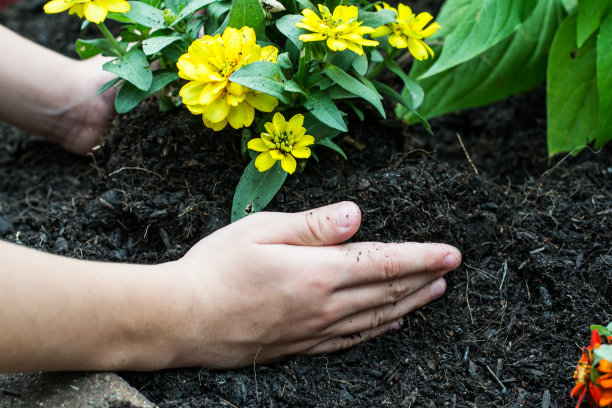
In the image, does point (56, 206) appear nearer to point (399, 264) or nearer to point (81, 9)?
point (81, 9)

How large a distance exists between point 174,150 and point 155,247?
205 mm

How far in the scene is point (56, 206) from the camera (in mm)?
1362

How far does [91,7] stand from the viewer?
1.06 m

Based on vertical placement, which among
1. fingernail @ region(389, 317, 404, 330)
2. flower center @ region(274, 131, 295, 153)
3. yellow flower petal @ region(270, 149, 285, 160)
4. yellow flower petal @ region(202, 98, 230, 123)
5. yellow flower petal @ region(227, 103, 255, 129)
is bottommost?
fingernail @ region(389, 317, 404, 330)

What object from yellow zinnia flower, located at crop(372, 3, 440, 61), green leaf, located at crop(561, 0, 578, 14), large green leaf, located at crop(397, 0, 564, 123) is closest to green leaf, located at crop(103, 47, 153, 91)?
yellow zinnia flower, located at crop(372, 3, 440, 61)

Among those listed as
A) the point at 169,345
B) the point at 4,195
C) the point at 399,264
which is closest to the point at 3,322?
the point at 169,345

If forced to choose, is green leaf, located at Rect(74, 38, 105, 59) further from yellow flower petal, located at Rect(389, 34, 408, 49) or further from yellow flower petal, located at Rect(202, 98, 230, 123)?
yellow flower petal, located at Rect(389, 34, 408, 49)

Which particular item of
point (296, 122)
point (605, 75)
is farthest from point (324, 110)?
point (605, 75)

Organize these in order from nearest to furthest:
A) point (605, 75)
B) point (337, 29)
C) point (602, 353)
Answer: point (602, 353) < point (337, 29) < point (605, 75)

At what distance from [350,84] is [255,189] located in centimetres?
27

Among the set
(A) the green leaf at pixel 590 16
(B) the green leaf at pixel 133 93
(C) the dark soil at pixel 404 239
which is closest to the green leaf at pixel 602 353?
(C) the dark soil at pixel 404 239

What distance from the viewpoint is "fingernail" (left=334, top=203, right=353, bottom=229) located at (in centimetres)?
109

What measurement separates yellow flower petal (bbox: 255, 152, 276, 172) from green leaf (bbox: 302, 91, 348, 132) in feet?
0.37

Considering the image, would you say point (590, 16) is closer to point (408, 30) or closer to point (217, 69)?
point (408, 30)
